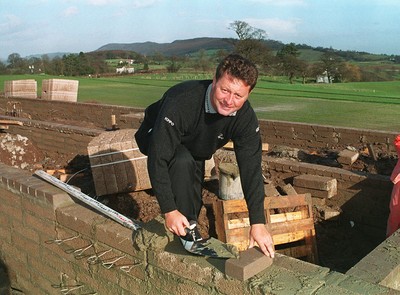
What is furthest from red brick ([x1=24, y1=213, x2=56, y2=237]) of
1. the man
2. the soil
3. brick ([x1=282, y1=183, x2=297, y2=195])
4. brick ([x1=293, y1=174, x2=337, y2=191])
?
brick ([x1=293, y1=174, x2=337, y2=191])

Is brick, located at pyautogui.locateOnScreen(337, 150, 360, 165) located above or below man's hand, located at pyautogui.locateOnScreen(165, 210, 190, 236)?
below

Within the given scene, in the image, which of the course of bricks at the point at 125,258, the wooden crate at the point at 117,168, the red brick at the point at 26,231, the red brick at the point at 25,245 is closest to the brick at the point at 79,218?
the course of bricks at the point at 125,258

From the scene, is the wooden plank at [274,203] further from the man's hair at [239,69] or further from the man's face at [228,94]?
the man's hair at [239,69]

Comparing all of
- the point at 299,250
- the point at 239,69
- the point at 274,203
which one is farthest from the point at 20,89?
the point at 239,69

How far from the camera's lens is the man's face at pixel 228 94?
8.80ft

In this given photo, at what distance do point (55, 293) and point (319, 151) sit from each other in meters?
5.45

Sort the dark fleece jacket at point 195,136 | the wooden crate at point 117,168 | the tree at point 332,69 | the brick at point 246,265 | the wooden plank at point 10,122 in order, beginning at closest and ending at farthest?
the brick at point 246,265, the dark fleece jacket at point 195,136, the wooden crate at point 117,168, the wooden plank at point 10,122, the tree at point 332,69

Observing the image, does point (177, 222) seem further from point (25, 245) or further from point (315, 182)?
point (315, 182)

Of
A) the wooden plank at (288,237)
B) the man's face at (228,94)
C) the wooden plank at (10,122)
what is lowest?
the wooden plank at (288,237)

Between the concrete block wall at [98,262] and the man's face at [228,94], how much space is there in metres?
0.92

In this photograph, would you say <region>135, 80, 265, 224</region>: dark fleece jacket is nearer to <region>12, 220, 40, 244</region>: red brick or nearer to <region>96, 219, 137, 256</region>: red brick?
<region>96, 219, 137, 256</region>: red brick

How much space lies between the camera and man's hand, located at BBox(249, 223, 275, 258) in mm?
2721

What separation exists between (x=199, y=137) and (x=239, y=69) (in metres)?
0.69

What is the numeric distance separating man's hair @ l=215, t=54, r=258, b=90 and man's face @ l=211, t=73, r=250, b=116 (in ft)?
0.08
